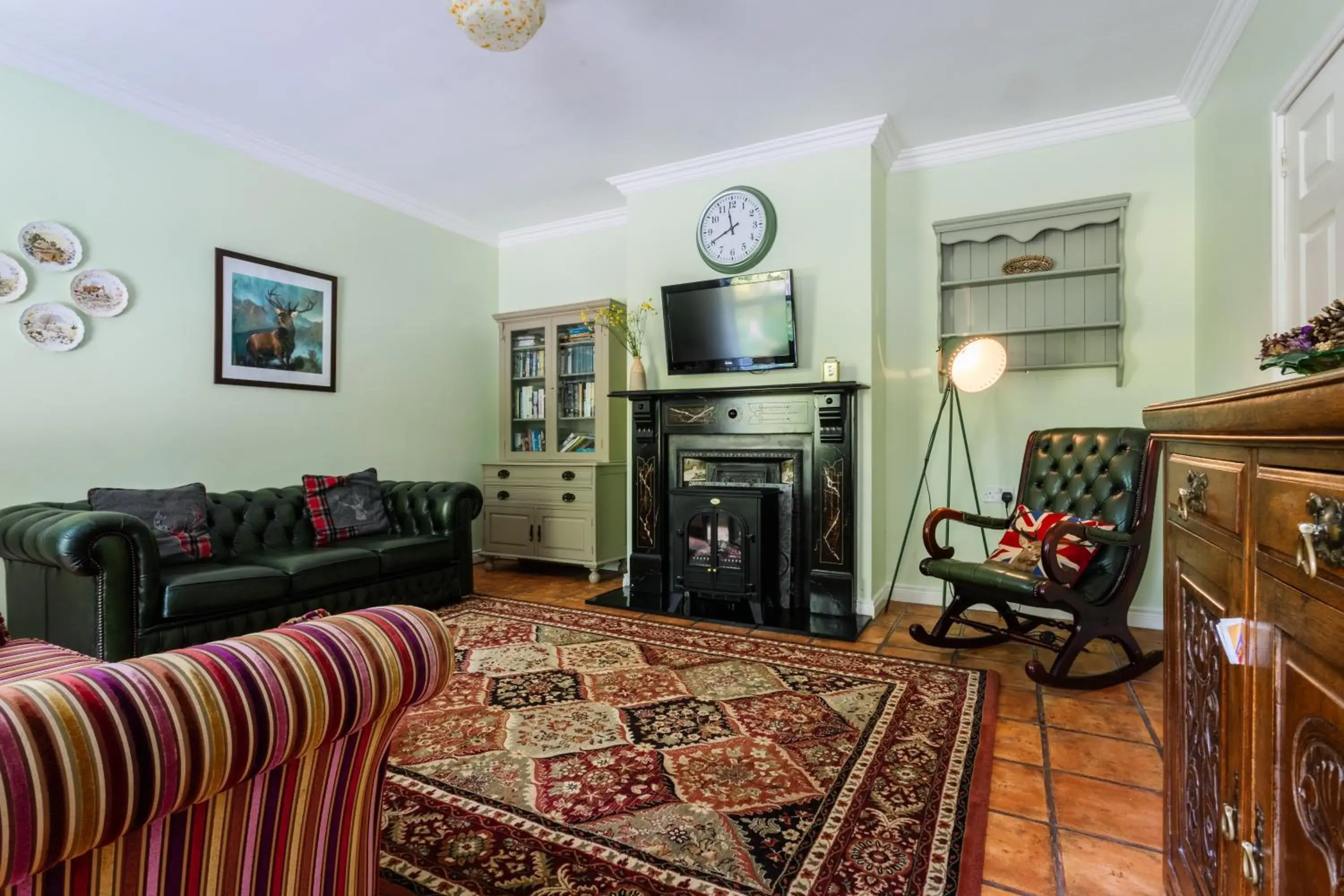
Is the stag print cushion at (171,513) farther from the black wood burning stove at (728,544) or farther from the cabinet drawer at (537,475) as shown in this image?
the black wood burning stove at (728,544)

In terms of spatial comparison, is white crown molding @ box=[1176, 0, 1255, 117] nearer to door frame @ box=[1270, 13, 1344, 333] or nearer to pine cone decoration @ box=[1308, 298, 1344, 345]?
door frame @ box=[1270, 13, 1344, 333]

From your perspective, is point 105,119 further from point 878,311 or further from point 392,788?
point 878,311

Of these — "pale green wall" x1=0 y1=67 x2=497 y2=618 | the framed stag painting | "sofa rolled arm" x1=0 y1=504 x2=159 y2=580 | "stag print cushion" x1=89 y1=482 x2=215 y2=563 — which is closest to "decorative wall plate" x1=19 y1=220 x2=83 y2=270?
"pale green wall" x1=0 y1=67 x2=497 y2=618

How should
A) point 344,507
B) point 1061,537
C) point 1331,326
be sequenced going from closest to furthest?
point 1331,326 → point 1061,537 → point 344,507

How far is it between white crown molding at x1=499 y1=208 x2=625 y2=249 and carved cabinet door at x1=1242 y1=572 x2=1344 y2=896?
4.62 metres

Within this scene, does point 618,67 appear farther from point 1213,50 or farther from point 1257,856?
point 1257,856

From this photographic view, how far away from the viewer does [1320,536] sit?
67 centimetres

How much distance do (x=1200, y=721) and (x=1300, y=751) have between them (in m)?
0.38

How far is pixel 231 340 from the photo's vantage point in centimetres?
362

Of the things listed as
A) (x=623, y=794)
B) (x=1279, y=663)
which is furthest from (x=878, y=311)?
(x=1279, y=663)

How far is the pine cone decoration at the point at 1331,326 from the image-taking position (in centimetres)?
140

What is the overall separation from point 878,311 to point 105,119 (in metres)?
4.02

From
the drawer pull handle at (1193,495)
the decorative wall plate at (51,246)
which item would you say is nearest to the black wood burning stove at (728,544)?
the drawer pull handle at (1193,495)

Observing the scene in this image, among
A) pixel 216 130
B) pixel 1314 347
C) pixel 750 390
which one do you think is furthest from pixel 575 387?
pixel 1314 347
